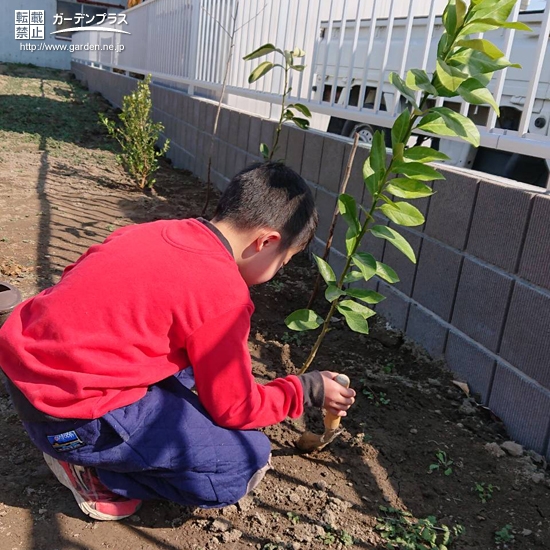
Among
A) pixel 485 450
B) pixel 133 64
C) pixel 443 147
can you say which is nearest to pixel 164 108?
pixel 133 64

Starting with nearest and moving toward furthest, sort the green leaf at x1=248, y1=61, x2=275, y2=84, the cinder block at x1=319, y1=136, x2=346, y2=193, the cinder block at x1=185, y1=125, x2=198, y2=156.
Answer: the cinder block at x1=319, y1=136, x2=346, y2=193 < the green leaf at x1=248, y1=61, x2=275, y2=84 < the cinder block at x1=185, y1=125, x2=198, y2=156

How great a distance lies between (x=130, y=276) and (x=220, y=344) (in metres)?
0.28

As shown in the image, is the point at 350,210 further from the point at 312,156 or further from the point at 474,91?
the point at 312,156

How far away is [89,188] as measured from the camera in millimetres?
5855

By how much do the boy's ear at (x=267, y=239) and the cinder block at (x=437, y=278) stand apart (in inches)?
44.7

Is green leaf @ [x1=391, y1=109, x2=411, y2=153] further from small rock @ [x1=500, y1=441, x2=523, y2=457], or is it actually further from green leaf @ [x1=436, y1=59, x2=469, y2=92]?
small rock @ [x1=500, y1=441, x2=523, y2=457]

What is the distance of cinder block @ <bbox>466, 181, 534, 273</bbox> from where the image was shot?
225cm

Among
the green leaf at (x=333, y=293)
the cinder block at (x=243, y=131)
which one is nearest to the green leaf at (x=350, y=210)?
the green leaf at (x=333, y=293)

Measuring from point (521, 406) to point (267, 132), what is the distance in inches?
110

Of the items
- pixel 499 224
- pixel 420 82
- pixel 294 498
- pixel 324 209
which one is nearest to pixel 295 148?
pixel 324 209

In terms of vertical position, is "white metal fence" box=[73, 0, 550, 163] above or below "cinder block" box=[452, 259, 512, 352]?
above

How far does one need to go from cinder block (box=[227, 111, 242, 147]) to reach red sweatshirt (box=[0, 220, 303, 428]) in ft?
11.8

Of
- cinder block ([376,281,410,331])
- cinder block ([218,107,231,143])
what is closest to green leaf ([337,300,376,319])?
cinder block ([376,281,410,331])

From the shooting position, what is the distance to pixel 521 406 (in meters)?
2.22
